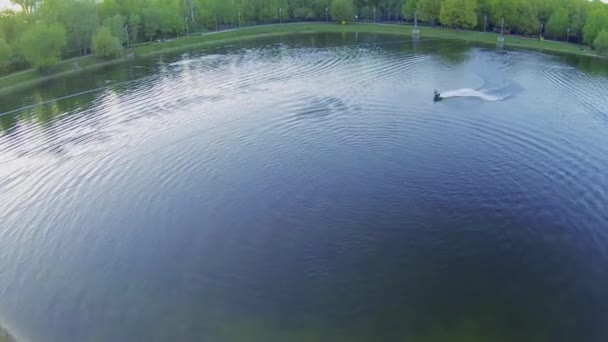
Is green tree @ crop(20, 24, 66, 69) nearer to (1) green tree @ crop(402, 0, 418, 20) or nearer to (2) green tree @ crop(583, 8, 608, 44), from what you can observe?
(1) green tree @ crop(402, 0, 418, 20)

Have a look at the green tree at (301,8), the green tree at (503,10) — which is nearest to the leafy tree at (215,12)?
the green tree at (301,8)

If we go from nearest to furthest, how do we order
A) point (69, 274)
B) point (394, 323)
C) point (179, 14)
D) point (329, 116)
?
1. point (394, 323)
2. point (69, 274)
3. point (329, 116)
4. point (179, 14)

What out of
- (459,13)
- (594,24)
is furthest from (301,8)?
(594,24)

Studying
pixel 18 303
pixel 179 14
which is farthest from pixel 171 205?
pixel 179 14

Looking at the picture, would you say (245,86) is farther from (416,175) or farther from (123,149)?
(416,175)

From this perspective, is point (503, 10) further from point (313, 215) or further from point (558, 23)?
point (313, 215)

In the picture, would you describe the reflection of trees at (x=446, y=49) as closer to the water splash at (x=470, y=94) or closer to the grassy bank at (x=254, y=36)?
the grassy bank at (x=254, y=36)

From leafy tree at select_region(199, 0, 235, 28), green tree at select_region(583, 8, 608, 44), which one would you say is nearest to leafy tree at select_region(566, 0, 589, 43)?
green tree at select_region(583, 8, 608, 44)
